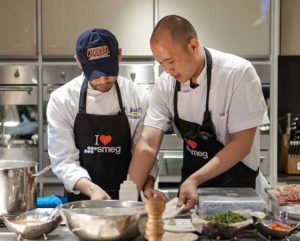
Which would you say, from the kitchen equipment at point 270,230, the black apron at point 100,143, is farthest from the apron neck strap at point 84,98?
the kitchen equipment at point 270,230

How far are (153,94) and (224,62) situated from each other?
315mm

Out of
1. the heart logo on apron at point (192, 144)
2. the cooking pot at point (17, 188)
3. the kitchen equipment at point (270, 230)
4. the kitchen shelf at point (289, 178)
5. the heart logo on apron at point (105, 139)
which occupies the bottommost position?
the kitchen shelf at point (289, 178)

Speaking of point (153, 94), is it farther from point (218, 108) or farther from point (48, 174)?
point (48, 174)

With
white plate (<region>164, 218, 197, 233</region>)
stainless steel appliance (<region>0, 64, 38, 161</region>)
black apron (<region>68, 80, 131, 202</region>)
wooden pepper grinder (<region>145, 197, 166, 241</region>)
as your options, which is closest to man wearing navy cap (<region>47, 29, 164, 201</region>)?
black apron (<region>68, 80, 131, 202</region>)

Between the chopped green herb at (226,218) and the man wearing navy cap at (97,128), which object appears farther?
the man wearing navy cap at (97,128)

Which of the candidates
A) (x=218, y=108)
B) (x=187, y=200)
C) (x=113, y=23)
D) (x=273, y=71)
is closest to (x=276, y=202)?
(x=187, y=200)

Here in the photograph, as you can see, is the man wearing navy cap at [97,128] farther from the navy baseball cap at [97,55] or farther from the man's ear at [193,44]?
the man's ear at [193,44]

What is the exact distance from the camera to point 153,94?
2.13 m

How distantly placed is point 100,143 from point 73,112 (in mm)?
167

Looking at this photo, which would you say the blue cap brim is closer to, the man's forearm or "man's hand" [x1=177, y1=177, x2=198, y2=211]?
the man's forearm

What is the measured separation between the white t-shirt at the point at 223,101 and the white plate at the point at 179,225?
0.51m

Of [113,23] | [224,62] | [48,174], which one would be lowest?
[48,174]

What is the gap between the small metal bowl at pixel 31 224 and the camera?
146 centimetres

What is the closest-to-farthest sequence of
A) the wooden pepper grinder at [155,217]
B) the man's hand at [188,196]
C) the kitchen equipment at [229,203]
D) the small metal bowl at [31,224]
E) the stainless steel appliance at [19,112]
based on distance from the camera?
1. the wooden pepper grinder at [155,217]
2. the small metal bowl at [31,224]
3. the kitchen equipment at [229,203]
4. the man's hand at [188,196]
5. the stainless steel appliance at [19,112]
